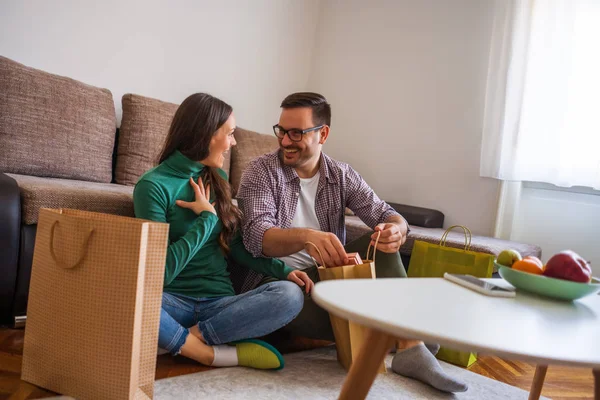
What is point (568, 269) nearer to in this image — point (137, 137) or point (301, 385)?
Result: point (301, 385)

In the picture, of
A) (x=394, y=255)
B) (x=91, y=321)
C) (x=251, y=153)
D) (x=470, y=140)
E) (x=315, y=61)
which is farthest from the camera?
(x=315, y=61)

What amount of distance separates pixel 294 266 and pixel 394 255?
36 centimetres

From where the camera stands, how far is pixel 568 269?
3.80 feet

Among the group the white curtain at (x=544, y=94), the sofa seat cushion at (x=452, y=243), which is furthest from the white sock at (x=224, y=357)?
the white curtain at (x=544, y=94)

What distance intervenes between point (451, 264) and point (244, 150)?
1.37 metres

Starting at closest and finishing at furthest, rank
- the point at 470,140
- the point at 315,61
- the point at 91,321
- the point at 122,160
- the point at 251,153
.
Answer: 1. the point at 91,321
2. the point at 122,160
3. the point at 251,153
4. the point at 470,140
5. the point at 315,61

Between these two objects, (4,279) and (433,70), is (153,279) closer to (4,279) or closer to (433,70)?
(4,279)

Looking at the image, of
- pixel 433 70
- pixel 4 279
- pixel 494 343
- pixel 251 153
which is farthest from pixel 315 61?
pixel 494 343

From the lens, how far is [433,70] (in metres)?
3.45

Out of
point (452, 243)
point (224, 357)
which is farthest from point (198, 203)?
point (452, 243)

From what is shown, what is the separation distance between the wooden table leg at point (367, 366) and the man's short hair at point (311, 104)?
128cm

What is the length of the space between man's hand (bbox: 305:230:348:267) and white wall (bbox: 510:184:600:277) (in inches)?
69.8

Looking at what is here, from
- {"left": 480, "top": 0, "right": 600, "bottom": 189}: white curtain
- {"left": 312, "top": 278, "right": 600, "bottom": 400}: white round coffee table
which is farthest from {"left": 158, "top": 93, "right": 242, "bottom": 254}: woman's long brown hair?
{"left": 480, "top": 0, "right": 600, "bottom": 189}: white curtain

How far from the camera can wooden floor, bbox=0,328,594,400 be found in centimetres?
136
